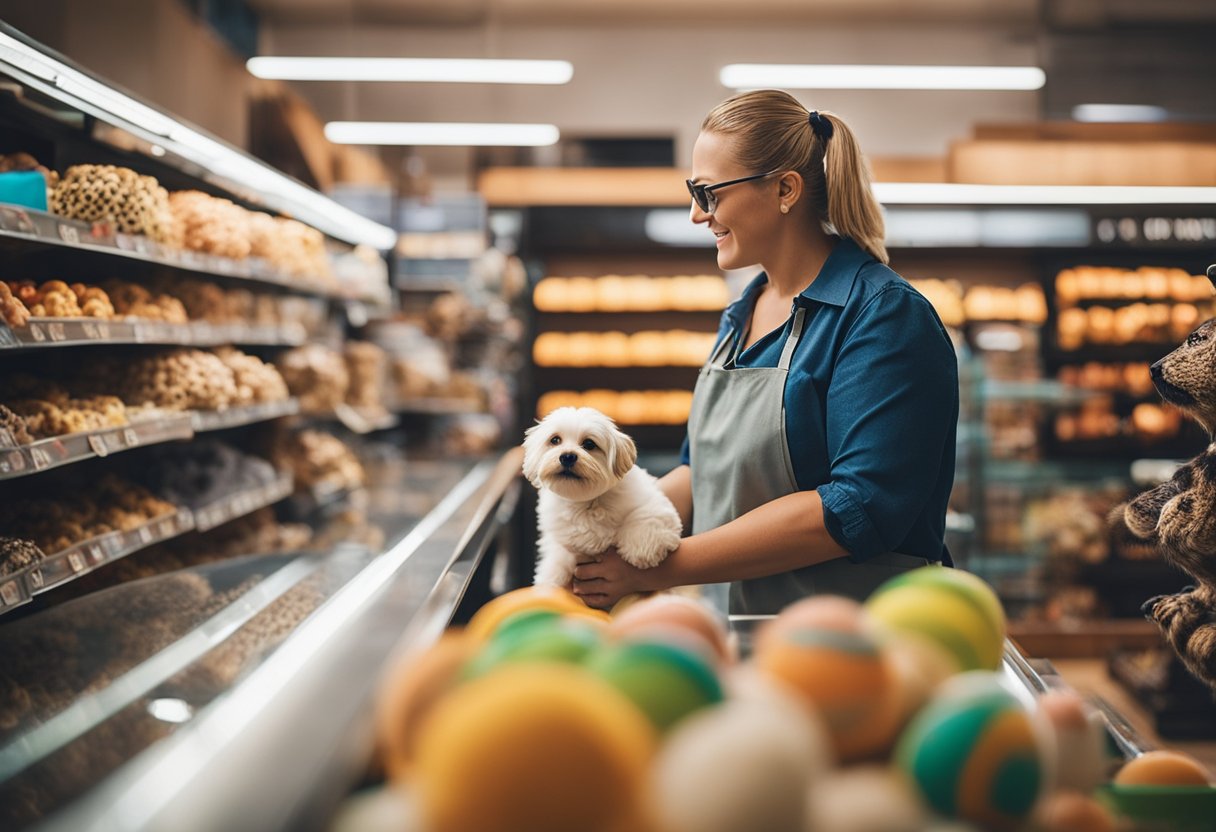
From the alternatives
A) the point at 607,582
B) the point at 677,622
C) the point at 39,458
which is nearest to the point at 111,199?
the point at 39,458

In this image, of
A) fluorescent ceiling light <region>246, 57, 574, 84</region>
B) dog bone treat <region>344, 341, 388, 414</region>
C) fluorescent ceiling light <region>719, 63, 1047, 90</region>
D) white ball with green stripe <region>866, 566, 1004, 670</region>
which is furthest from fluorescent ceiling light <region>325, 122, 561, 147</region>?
white ball with green stripe <region>866, 566, 1004, 670</region>

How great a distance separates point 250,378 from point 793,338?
2289mm

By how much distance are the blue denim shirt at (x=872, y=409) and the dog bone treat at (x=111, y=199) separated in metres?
1.87

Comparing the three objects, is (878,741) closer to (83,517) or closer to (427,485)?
(83,517)

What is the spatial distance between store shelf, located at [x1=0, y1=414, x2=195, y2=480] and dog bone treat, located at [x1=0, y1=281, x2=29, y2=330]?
9.2 inches

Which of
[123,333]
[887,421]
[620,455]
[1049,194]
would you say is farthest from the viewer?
[1049,194]

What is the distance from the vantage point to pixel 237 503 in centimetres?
324

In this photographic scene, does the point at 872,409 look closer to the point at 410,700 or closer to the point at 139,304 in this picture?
the point at 410,700

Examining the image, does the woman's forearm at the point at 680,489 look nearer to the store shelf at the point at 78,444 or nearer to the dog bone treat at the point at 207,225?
the store shelf at the point at 78,444

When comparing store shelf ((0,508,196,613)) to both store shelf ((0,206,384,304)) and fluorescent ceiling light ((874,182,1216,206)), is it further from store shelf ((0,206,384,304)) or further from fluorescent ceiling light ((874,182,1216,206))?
fluorescent ceiling light ((874,182,1216,206))

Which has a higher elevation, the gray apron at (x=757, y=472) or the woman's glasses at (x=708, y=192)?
the woman's glasses at (x=708, y=192)

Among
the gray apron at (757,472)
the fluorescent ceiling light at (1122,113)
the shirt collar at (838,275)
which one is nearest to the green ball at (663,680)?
the gray apron at (757,472)

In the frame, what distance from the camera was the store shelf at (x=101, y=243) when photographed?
2.06 m

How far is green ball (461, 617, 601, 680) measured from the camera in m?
0.82
